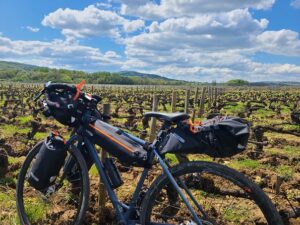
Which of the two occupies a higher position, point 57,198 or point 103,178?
point 103,178

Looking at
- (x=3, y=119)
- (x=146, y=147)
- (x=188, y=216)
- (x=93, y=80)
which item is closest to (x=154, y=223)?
(x=188, y=216)

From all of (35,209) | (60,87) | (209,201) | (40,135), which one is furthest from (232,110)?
Result: (60,87)

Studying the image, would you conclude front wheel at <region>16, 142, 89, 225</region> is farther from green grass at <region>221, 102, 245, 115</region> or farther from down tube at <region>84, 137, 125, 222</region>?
green grass at <region>221, 102, 245, 115</region>

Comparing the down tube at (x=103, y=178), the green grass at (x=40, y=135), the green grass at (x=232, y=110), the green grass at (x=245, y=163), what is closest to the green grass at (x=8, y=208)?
the down tube at (x=103, y=178)

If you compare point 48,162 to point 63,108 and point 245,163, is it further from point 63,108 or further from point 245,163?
point 245,163

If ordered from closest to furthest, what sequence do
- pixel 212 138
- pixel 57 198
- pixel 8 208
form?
pixel 212 138 < pixel 57 198 < pixel 8 208

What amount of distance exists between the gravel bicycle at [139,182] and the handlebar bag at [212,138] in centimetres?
10

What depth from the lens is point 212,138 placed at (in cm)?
307

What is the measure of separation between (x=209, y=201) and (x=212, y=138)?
1.06 m

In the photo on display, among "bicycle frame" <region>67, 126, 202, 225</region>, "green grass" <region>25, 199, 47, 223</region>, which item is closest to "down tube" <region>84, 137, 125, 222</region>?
"bicycle frame" <region>67, 126, 202, 225</region>

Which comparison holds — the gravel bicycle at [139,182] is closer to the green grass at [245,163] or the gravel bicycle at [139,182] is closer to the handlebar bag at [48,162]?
the handlebar bag at [48,162]

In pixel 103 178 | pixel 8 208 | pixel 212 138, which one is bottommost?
pixel 8 208

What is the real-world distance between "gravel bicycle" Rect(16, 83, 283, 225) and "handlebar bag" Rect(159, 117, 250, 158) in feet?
0.34

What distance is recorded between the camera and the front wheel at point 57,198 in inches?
148
